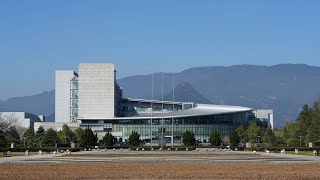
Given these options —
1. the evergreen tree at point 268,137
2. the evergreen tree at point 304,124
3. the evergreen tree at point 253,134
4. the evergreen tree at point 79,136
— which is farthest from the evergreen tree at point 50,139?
the evergreen tree at point 304,124

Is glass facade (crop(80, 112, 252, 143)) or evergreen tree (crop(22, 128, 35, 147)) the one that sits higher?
glass facade (crop(80, 112, 252, 143))

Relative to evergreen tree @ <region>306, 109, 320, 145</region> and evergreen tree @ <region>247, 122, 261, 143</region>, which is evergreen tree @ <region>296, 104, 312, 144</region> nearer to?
evergreen tree @ <region>306, 109, 320, 145</region>

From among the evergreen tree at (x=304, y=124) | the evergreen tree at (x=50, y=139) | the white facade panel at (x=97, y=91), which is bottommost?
the evergreen tree at (x=50, y=139)

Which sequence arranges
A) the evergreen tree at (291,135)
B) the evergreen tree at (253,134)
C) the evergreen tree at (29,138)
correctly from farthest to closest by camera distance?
1. the evergreen tree at (253,134)
2. the evergreen tree at (29,138)
3. the evergreen tree at (291,135)

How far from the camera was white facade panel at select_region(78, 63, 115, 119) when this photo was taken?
648 feet

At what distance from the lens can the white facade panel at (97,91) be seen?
648ft

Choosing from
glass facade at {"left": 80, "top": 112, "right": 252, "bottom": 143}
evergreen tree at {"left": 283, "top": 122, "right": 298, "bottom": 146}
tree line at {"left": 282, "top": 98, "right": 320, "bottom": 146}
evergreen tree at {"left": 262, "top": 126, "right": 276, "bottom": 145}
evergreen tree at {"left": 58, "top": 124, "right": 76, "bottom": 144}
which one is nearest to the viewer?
A: tree line at {"left": 282, "top": 98, "right": 320, "bottom": 146}

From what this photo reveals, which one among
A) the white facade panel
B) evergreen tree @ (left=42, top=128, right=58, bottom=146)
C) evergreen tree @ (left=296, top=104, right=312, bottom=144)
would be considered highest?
the white facade panel

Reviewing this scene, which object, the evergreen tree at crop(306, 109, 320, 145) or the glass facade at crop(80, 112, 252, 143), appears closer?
the evergreen tree at crop(306, 109, 320, 145)

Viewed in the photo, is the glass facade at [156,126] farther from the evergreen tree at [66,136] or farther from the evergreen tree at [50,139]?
the evergreen tree at [50,139]

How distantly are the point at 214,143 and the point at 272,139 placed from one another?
16342 mm

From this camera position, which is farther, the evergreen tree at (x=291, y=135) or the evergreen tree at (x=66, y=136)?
the evergreen tree at (x=66, y=136)

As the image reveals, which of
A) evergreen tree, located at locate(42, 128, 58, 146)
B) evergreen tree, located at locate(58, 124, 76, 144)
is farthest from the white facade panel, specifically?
evergreen tree, located at locate(42, 128, 58, 146)

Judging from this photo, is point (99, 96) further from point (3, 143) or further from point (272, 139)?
point (3, 143)
